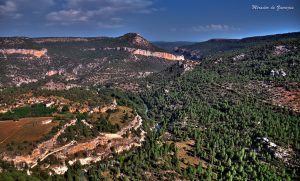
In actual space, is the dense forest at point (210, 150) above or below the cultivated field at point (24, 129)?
below

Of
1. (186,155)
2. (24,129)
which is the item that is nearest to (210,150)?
(186,155)

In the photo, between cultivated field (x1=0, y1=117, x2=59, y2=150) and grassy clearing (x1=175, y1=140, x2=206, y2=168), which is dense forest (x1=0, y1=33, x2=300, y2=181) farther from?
cultivated field (x1=0, y1=117, x2=59, y2=150)

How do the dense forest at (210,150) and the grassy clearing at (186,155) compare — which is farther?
the grassy clearing at (186,155)

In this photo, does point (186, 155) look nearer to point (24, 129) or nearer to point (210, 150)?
point (210, 150)

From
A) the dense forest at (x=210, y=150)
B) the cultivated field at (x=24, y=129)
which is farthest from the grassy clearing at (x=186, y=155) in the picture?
the cultivated field at (x=24, y=129)

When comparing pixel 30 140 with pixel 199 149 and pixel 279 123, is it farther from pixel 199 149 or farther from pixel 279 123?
pixel 279 123

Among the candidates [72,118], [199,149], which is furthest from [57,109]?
[199,149]

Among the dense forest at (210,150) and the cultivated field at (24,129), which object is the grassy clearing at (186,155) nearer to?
the dense forest at (210,150)

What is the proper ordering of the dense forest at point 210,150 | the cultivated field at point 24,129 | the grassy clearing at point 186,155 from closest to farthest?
the dense forest at point 210,150, the cultivated field at point 24,129, the grassy clearing at point 186,155
